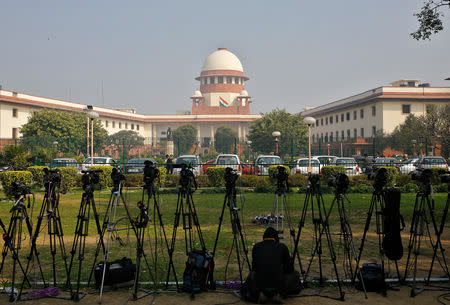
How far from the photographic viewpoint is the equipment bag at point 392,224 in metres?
6.10

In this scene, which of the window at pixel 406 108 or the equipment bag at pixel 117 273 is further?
the window at pixel 406 108

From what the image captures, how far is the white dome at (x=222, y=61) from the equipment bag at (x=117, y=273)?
3378 inches

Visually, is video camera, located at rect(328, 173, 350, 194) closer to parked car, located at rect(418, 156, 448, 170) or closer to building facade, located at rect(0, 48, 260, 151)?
parked car, located at rect(418, 156, 448, 170)

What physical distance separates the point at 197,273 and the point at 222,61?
286 feet

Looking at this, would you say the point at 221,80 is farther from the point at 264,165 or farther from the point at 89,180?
the point at 89,180

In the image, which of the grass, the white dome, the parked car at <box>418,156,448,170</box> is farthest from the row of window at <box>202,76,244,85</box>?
the grass

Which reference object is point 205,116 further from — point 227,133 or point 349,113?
point 349,113

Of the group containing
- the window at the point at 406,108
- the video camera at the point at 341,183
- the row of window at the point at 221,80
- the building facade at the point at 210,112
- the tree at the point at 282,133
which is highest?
the row of window at the point at 221,80

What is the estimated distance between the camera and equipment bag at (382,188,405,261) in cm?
610

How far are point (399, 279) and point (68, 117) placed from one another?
1746 inches

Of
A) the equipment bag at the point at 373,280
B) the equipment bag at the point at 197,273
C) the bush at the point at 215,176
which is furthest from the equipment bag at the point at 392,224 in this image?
the bush at the point at 215,176

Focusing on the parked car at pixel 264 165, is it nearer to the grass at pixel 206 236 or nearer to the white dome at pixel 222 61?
the grass at pixel 206 236

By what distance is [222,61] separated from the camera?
298ft

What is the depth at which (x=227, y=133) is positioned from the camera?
2923 inches
